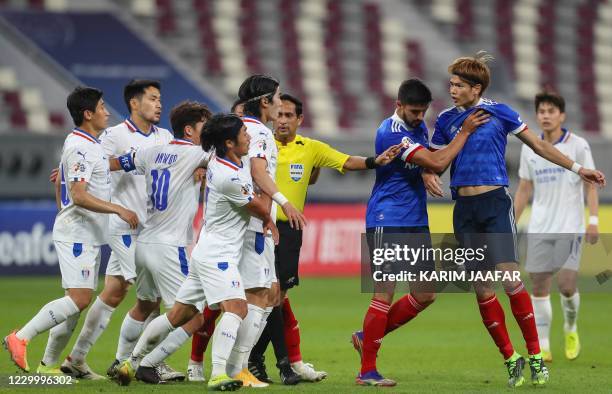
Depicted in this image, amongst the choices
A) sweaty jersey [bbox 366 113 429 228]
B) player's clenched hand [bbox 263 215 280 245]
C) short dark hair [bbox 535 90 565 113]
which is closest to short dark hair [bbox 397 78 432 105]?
sweaty jersey [bbox 366 113 429 228]

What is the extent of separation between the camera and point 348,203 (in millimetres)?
21906

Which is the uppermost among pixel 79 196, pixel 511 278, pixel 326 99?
pixel 326 99

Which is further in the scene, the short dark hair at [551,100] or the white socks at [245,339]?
the short dark hair at [551,100]

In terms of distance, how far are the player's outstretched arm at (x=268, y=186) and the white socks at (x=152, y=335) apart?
1114 mm

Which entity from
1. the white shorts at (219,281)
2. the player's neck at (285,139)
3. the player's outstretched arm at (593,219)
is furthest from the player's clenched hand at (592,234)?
the white shorts at (219,281)

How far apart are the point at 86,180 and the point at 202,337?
1446 millimetres

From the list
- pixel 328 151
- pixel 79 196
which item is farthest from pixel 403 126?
pixel 79 196

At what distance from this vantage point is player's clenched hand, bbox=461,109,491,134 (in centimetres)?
774

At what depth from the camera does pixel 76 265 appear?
8.04 m

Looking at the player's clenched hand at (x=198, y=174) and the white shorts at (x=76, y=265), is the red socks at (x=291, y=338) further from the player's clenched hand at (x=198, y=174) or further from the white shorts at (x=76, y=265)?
the white shorts at (x=76, y=265)

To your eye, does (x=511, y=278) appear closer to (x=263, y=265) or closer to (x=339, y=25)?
(x=263, y=265)

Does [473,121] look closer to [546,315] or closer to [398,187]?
[398,187]

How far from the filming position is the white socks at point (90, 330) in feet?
27.0

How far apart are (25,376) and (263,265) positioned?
1.92 metres
